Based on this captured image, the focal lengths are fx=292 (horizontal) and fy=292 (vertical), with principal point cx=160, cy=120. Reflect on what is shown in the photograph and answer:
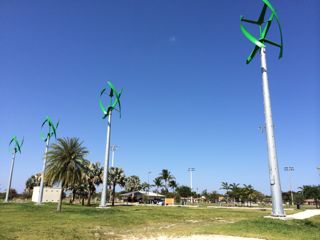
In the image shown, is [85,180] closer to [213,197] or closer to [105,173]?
[105,173]

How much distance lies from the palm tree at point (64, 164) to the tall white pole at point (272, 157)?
78.6ft

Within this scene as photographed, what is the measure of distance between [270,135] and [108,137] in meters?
25.5

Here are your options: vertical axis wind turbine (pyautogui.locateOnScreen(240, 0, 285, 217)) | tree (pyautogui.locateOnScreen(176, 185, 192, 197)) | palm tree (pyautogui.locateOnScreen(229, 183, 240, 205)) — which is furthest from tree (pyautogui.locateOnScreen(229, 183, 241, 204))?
vertical axis wind turbine (pyautogui.locateOnScreen(240, 0, 285, 217))

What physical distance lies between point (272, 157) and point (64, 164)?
2499cm

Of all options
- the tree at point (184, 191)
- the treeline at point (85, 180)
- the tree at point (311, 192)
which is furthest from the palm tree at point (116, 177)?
the tree at point (184, 191)

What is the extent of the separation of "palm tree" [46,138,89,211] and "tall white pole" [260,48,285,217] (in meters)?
24.0

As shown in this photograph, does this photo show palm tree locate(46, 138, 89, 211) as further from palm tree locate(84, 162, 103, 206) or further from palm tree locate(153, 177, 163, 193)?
palm tree locate(153, 177, 163, 193)

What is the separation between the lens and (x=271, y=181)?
20.2m

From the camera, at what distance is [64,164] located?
3581 centimetres

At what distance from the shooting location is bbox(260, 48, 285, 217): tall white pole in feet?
64.5

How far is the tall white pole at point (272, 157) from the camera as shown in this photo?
774 inches

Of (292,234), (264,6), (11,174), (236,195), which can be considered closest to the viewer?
(292,234)

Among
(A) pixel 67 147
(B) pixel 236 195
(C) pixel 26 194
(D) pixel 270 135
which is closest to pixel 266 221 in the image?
(D) pixel 270 135

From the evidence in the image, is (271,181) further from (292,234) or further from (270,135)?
(292,234)
